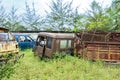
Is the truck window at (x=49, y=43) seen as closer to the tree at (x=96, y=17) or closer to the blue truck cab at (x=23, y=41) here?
the blue truck cab at (x=23, y=41)

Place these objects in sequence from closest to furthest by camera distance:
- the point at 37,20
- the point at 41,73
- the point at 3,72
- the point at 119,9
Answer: the point at 3,72
the point at 41,73
the point at 119,9
the point at 37,20

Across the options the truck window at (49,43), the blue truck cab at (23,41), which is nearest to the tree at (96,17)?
the blue truck cab at (23,41)

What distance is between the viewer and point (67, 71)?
1265 cm

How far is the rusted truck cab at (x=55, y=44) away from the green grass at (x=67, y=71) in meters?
0.69

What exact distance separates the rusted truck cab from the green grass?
69cm

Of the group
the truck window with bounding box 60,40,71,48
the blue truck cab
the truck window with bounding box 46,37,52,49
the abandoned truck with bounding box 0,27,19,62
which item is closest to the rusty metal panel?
the truck window with bounding box 60,40,71,48

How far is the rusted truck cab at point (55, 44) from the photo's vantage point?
15552mm

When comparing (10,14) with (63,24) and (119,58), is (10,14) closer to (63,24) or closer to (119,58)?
(63,24)

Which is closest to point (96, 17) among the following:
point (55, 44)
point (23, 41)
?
point (23, 41)

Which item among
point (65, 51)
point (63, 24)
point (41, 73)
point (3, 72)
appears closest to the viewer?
point (3, 72)

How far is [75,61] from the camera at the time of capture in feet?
47.1

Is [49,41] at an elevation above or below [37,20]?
below

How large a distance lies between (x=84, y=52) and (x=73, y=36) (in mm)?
1704

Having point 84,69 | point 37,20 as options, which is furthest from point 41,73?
point 37,20
